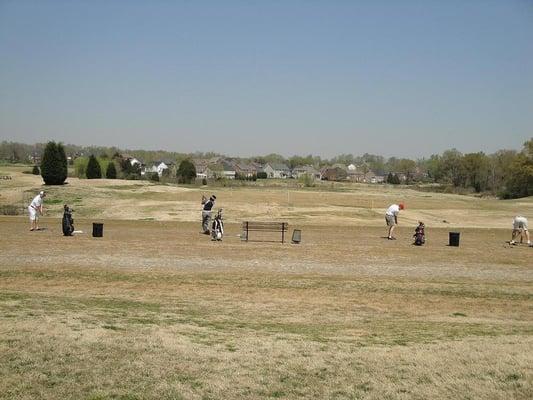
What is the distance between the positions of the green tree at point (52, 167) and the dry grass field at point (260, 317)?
102 feet

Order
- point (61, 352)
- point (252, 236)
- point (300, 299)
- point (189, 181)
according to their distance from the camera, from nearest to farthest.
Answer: point (61, 352)
point (300, 299)
point (252, 236)
point (189, 181)

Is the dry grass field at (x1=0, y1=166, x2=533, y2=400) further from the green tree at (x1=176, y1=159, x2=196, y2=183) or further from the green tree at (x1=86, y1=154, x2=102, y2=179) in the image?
the green tree at (x1=176, y1=159, x2=196, y2=183)

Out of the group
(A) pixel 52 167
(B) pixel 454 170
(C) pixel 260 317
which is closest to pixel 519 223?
(C) pixel 260 317

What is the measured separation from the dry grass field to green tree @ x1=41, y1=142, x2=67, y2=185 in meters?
31.0

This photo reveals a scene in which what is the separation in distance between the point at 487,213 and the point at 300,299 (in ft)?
130

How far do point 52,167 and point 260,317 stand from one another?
50089 mm

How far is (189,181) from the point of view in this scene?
94.5 meters

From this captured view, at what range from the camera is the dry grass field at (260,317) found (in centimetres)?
834

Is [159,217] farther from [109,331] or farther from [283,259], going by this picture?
[109,331]

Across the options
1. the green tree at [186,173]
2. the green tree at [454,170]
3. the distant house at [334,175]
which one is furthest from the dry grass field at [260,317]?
the distant house at [334,175]

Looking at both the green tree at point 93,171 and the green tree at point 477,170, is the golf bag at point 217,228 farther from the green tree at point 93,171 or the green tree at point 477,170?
the green tree at point 477,170

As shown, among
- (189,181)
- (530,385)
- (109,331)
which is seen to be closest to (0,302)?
(109,331)

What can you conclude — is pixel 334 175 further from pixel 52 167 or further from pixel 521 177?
pixel 52 167

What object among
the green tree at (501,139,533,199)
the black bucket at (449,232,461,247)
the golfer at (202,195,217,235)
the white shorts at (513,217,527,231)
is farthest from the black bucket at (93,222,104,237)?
the green tree at (501,139,533,199)
